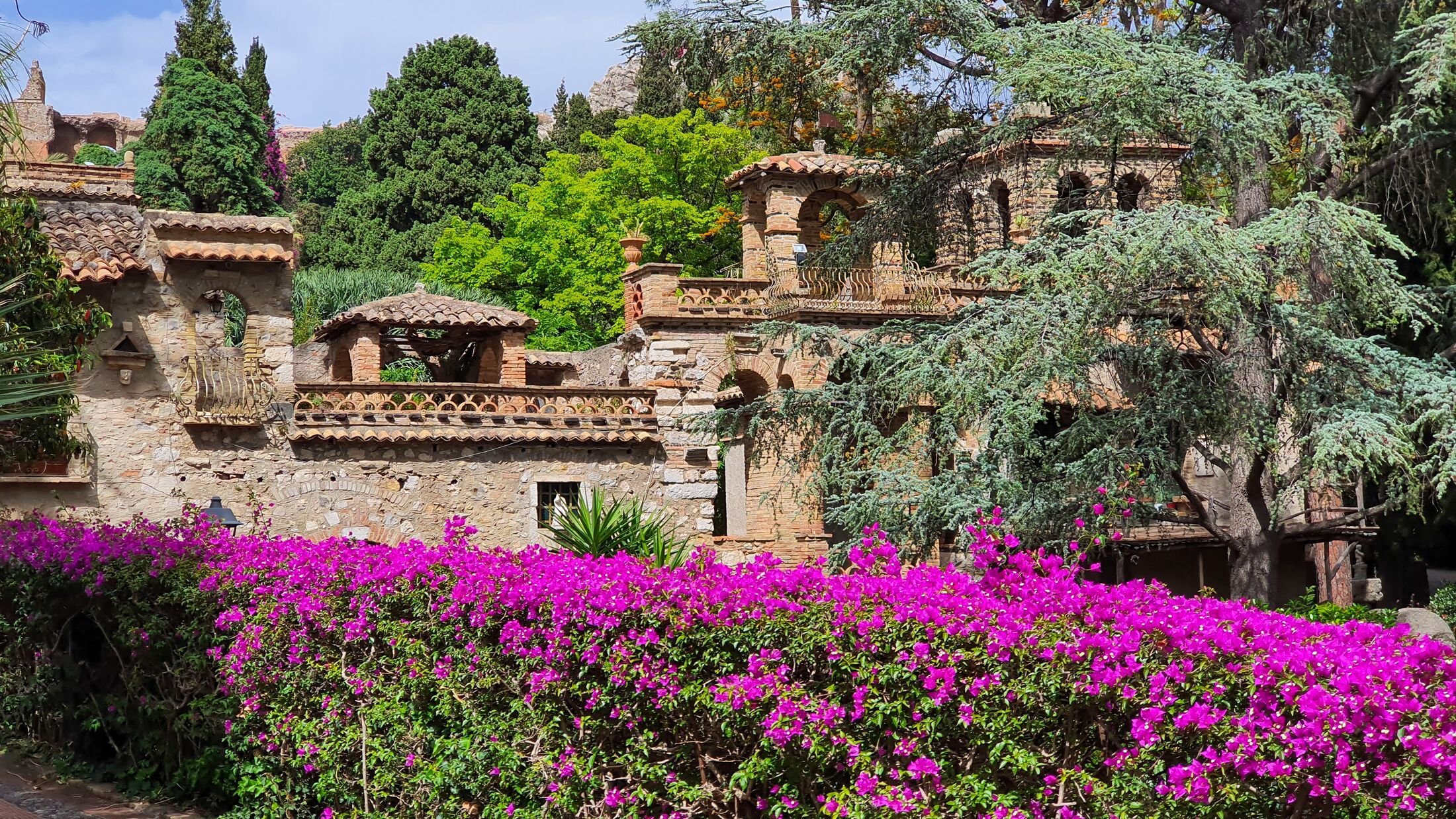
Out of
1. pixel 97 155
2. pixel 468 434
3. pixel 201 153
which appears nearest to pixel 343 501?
pixel 468 434

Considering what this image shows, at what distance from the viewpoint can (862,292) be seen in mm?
25062

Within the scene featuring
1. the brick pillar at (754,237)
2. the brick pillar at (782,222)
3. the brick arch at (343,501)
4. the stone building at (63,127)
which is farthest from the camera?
the stone building at (63,127)

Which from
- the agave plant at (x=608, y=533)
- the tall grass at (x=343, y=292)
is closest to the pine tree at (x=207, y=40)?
the tall grass at (x=343, y=292)

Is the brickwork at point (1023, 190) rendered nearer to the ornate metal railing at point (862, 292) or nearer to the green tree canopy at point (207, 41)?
the ornate metal railing at point (862, 292)

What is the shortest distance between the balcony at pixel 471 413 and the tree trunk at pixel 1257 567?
12637mm

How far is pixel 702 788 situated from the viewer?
649 centimetres

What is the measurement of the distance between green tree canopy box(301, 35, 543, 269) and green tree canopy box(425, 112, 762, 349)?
370 cm

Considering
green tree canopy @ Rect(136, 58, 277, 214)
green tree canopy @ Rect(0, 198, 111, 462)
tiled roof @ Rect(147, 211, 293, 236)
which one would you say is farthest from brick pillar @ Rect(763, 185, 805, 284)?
green tree canopy @ Rect(136, 58, 277, 214)

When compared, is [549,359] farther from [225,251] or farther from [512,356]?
[225,251]

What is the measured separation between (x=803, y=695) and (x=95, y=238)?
58.1 ft

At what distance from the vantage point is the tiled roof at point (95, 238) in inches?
773

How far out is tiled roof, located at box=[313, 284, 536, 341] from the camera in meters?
24.2

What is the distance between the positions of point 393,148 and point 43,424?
96.9ft

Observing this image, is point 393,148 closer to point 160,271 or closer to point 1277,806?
point 160,271
